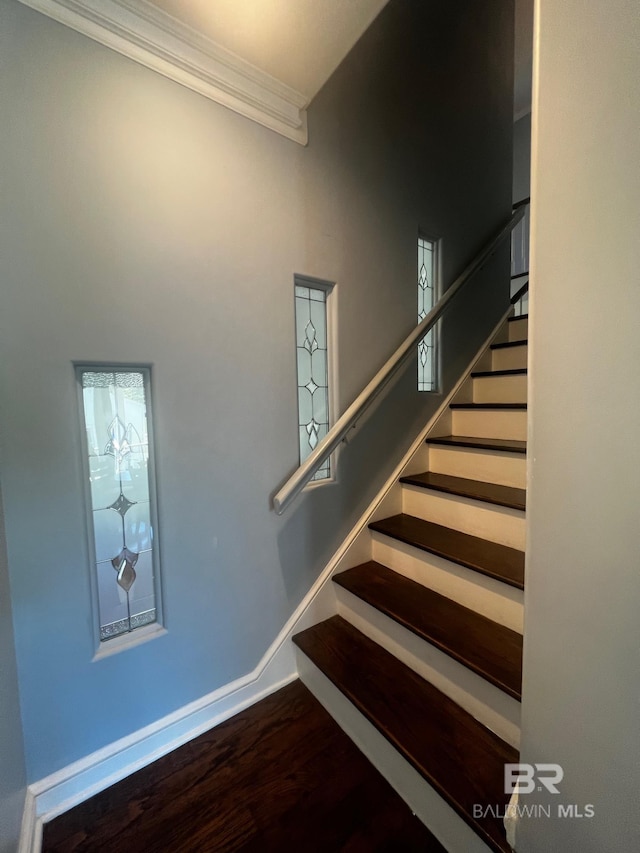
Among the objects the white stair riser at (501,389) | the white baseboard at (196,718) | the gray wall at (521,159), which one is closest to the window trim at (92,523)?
the white baseboard at (196,718)

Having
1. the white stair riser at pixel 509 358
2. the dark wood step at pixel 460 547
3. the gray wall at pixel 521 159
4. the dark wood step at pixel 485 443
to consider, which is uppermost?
the gray wall at pixel 521 159

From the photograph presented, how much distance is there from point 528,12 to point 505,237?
6.68 feet

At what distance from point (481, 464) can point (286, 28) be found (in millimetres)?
1947

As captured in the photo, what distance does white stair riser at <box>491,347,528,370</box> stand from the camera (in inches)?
89.4

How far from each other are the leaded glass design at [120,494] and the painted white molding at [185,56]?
3.27 ft

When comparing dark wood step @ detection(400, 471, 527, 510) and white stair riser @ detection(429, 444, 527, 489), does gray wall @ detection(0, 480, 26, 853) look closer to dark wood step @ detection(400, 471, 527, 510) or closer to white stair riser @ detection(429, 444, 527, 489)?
dark wood step @ detection(400, 471, 527, 510)

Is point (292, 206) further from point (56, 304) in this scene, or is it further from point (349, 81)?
point (56, 304)

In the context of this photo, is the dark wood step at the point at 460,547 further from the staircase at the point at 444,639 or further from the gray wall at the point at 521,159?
the gray wall at the point at 521,159

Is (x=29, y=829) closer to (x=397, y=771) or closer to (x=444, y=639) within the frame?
(x=397, y=771)

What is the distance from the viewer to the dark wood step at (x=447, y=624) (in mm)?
1038

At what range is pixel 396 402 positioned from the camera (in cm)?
188

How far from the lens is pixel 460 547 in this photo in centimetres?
142

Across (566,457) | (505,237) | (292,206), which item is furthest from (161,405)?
(505,237)

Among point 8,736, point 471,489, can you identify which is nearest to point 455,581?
point 471,489
